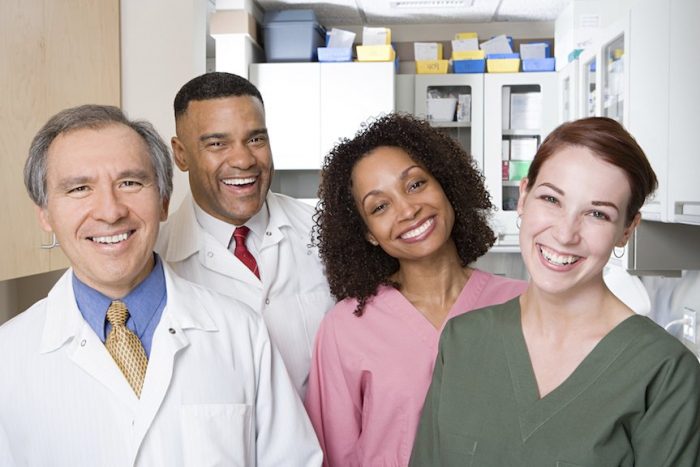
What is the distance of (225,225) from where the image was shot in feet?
5.63

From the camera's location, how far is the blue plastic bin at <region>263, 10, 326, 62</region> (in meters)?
4.16

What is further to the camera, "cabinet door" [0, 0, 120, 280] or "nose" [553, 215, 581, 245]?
"cabinet door" [0, 0, 120, 280]

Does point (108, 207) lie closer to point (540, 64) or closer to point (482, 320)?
point (482, 320)

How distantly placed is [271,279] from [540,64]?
3.19m

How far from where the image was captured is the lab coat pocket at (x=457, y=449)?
123 cm

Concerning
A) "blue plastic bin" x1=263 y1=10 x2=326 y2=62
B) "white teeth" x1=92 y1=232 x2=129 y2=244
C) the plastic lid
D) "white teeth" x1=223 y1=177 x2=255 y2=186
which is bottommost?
"white teeth" x1=92 y1=232 x2=129 y2=244

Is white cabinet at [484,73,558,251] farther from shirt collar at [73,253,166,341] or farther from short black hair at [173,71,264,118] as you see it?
shirt collar at [73,253,166,341]

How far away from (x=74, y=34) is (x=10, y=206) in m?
0.53

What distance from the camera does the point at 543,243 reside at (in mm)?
1188

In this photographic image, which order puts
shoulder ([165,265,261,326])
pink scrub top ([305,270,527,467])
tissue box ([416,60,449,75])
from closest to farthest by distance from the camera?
shoulder ([165,265,261,326]), pink scrub top ([305,270,527,467]), tissue box ([416,60,449,75])

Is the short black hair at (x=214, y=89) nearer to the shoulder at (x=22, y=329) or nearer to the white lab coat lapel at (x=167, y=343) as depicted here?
the white lab coat lapel at (x=167, y=343)

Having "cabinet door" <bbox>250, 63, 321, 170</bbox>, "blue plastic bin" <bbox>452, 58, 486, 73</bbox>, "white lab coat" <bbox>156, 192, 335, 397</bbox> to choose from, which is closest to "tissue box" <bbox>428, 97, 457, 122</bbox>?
"blue plastic bin" <bbox>452, 58, 486, 73</bbox>

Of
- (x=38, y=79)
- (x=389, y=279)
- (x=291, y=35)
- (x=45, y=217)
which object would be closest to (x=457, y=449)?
(x=389, y=279)

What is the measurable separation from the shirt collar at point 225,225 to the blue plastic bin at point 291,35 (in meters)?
2.57
